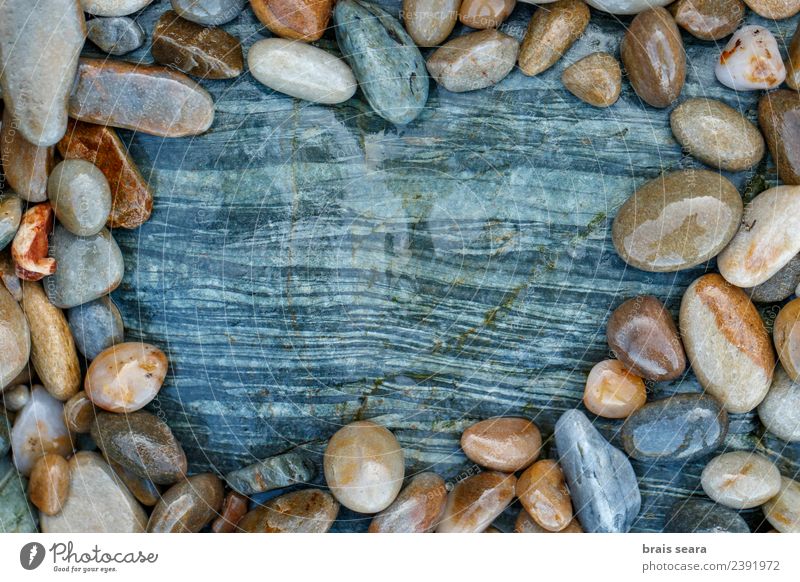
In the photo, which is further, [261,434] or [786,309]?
[261,434]

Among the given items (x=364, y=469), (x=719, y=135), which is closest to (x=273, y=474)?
(x=364, y=469)

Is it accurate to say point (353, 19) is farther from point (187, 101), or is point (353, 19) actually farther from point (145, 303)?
point (145, 303)

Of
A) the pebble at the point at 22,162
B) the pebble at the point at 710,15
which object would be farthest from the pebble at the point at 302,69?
the pebble at the point at 710,15

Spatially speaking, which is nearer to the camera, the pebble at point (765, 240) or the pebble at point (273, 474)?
the pebble at point (765, 240)

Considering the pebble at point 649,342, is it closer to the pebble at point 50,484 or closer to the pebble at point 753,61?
the pebble at point 753,61

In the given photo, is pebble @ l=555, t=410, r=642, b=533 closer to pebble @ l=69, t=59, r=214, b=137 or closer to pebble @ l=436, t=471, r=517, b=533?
pebble @ l=436, t=471, r=517, b=533
